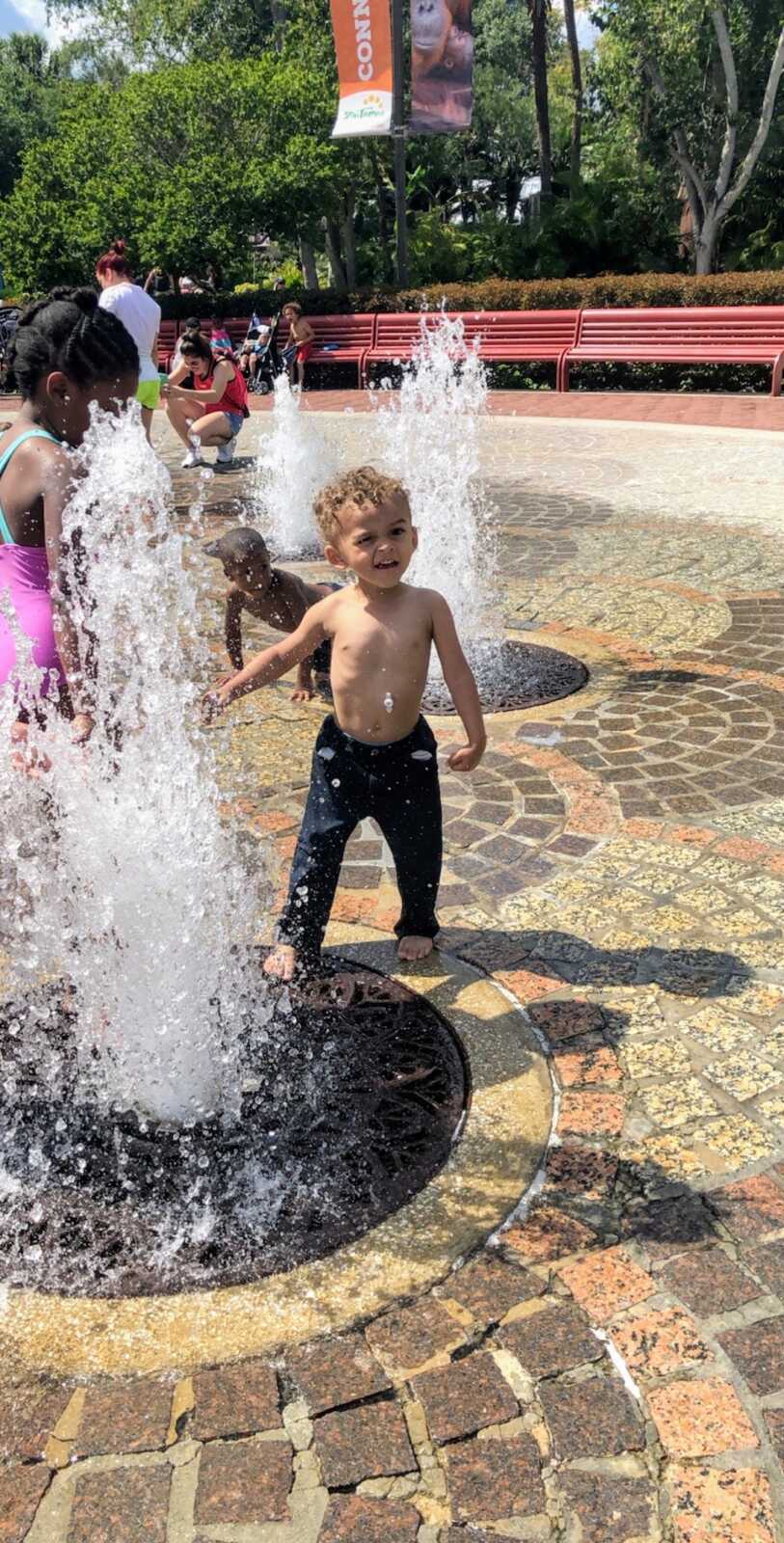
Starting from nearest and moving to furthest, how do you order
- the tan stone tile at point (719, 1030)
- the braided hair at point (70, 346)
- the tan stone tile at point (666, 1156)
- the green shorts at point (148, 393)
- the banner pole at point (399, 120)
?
the tan stone tile at point (666, 1156)
the braided hair at point (70, 346)
the tan stone tile at point (719, 1030)
the green shorts at point (148, 393)
the banner pole at point (399, 120)

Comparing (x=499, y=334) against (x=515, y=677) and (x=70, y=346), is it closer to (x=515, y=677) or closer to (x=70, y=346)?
(x=515, y=677)

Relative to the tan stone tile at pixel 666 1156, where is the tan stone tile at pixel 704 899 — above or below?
below

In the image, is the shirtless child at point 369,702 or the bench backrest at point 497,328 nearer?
the shirtless child at point 369,702

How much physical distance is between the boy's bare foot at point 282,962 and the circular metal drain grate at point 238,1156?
0.32 feet

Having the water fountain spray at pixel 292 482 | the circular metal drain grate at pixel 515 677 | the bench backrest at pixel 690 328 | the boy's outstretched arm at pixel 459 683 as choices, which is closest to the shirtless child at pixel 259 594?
the circular metal drain grate at pixel 515 677

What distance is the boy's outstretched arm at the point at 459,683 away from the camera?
9.95ft

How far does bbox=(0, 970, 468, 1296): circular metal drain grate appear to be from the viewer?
7.79ft

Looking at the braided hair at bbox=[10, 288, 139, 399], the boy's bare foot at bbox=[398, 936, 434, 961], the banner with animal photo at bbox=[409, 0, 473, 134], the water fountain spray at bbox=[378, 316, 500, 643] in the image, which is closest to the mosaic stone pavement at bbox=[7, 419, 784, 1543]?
the boy's bare foot at bbox=[398, 936, 434, 961]

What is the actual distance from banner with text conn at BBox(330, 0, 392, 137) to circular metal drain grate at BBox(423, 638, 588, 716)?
14.3m

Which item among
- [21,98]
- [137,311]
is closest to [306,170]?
[137,311]

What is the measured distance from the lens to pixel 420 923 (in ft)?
11.1

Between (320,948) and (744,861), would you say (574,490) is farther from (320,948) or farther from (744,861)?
(320,948)

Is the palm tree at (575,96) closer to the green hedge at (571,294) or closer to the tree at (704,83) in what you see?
the tree at (704,83)

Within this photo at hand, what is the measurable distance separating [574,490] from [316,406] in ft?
21.9
